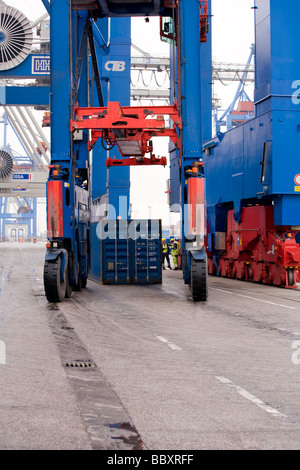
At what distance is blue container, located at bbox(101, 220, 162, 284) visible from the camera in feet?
73.3

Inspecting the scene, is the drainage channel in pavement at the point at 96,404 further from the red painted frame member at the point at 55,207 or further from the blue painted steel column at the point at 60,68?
the blue painted steel column at the point at 60,68

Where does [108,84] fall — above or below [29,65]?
below

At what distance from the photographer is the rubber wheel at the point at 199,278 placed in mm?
15297

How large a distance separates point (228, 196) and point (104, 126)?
361 inches

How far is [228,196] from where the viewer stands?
973 inches

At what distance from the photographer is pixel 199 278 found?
15352 millimetres

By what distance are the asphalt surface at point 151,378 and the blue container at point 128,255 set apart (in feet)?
27.1

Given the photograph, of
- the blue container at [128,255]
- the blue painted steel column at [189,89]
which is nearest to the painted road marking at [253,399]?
the blue painted steel column at [189,89]

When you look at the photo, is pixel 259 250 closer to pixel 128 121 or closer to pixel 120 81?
pixel 128 121

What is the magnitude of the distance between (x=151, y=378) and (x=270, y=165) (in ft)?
44.5

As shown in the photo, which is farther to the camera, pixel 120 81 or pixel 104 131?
pixel 120 81

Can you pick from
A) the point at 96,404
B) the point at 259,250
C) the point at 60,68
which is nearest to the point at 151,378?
the point at 96,404
